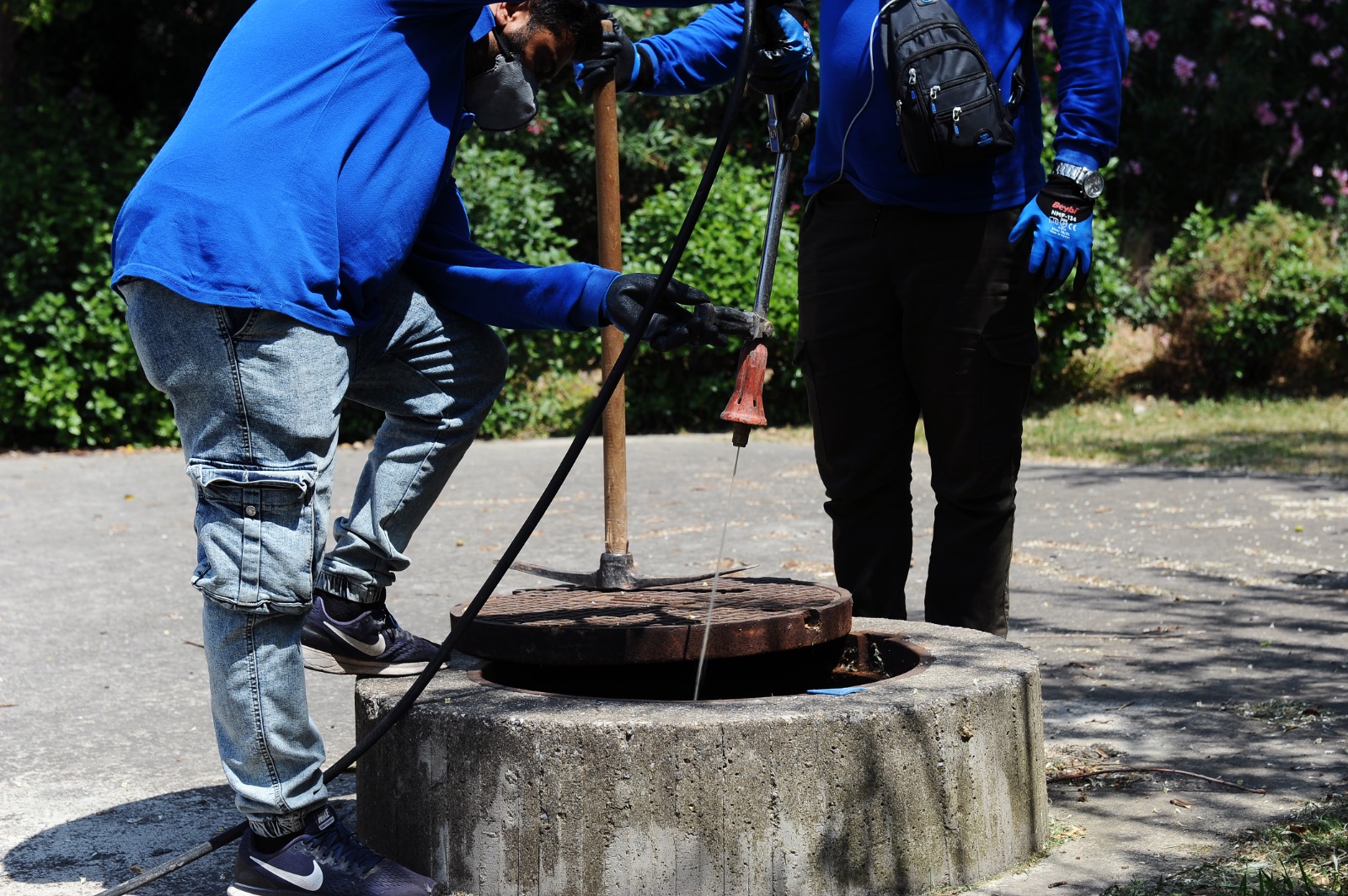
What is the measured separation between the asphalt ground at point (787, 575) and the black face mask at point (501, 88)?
1022mm

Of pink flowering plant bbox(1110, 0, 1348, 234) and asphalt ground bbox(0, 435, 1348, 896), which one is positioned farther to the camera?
pink flowering plant bbox(1110, 0, 1348, 234)

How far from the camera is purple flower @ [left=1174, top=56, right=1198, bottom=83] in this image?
506 inches

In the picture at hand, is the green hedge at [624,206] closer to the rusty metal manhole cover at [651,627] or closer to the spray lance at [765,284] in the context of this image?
the spray lance at [765,284]

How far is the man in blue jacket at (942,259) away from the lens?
10.8 feet

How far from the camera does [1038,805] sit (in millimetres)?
2699

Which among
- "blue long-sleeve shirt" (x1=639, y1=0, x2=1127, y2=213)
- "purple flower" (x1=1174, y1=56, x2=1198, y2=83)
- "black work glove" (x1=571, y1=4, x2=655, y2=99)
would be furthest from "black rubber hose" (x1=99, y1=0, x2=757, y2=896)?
"purple flower" (x1=1174, y1=56, x2=1198, y2=83)

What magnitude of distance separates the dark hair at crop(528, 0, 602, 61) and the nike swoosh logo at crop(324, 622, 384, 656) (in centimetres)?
119

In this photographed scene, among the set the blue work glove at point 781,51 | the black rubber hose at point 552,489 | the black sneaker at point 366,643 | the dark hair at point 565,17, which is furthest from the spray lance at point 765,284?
the black sneaker at point 366,643

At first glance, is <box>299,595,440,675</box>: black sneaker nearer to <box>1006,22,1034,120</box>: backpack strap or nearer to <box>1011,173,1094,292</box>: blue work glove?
<box>1011,173,1094,292</box>: blue work glove

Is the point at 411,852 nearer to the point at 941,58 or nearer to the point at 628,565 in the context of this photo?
the point at 628,565

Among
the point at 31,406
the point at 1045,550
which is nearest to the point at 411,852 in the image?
the point at 1045,550

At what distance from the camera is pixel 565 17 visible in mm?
2637

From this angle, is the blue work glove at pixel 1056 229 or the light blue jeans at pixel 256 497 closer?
the light blue jeans at pixel 256 497

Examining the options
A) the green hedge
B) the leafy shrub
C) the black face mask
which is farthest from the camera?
the leafy shrub
